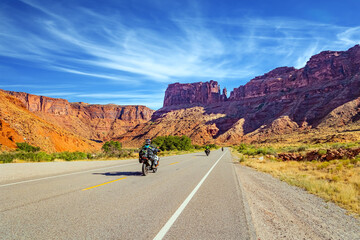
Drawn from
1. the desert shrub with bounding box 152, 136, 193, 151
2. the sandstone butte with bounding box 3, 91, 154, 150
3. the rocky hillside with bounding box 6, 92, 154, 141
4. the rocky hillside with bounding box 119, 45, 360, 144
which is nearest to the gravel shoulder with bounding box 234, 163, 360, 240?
the desert shrub with bounding box 152, 136, 193, 151

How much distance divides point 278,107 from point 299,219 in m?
114

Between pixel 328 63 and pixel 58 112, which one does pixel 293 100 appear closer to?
pixel 328 63

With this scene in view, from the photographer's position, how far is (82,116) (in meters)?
176

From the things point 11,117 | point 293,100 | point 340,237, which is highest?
point 293,100

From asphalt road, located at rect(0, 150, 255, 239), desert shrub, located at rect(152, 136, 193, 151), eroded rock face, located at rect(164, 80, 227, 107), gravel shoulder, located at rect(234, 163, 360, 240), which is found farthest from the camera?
eroded rock face, located at rect(164, 80, 227, 107)

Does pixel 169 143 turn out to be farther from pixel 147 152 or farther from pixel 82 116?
pixel 82 116

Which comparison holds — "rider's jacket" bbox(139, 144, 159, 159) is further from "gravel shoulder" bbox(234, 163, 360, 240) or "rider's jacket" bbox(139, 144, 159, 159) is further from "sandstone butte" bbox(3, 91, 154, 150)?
"sandstone butte" bbox(3, 91, 154, 150)

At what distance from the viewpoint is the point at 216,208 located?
558cm

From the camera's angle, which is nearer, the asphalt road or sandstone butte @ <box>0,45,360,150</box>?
the asphalt road

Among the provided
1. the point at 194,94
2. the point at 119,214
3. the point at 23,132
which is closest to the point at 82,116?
the point at 194,94

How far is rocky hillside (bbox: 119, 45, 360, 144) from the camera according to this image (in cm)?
8300

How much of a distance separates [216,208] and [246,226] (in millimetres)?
1355

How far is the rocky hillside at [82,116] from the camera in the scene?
152m

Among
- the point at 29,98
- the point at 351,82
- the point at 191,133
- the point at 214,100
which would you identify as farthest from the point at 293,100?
the point at 29,98
